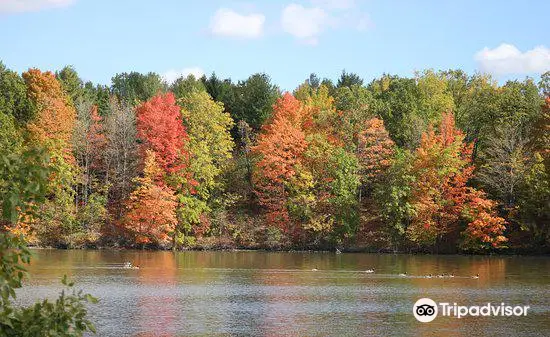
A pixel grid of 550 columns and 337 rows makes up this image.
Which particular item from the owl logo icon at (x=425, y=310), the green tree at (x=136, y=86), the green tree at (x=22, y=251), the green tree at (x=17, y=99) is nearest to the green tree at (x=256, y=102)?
the green tree at (x=136, y=86)

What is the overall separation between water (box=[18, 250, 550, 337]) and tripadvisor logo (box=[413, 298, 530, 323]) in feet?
1.92

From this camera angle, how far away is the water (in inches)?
1282

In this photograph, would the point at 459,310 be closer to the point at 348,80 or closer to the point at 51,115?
the point at 51,115

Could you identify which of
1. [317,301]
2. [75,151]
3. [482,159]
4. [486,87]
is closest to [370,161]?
[482,159]

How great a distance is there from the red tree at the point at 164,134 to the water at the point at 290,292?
511 inches

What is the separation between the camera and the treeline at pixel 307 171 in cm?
7194

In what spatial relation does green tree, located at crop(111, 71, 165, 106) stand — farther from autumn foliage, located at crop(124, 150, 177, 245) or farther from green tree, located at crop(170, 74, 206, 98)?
autumn foliage, located at crop(124, 150, 177, 245)

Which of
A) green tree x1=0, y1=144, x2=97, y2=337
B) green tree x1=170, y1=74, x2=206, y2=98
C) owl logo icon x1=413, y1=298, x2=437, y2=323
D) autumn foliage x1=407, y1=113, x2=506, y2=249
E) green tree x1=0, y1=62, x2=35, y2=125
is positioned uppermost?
green tree x1=170, y1=74, x2=206, y2=98

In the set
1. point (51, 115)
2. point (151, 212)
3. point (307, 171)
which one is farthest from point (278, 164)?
point (51, 115)

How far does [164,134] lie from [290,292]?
3864 centimetres

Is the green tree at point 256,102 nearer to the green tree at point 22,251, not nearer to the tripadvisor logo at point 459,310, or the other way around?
the tripadvisor logo at point 459,310

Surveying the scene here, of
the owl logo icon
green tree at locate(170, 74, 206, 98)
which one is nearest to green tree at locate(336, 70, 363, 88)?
green tree at locate(170, 74, 206, 98)

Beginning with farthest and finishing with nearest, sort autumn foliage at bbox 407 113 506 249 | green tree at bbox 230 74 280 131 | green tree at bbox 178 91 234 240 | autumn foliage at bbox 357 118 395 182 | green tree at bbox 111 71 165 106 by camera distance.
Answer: green tree at bbox 111 71 165 106 → green tree at bbox 230 74 280 131 → green tree at bbox 178 91 234 240 → autumn foliage at bbox 357 118 395 182 → autumn foliage at bbox 407 113 506 249

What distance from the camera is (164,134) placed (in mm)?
79250
